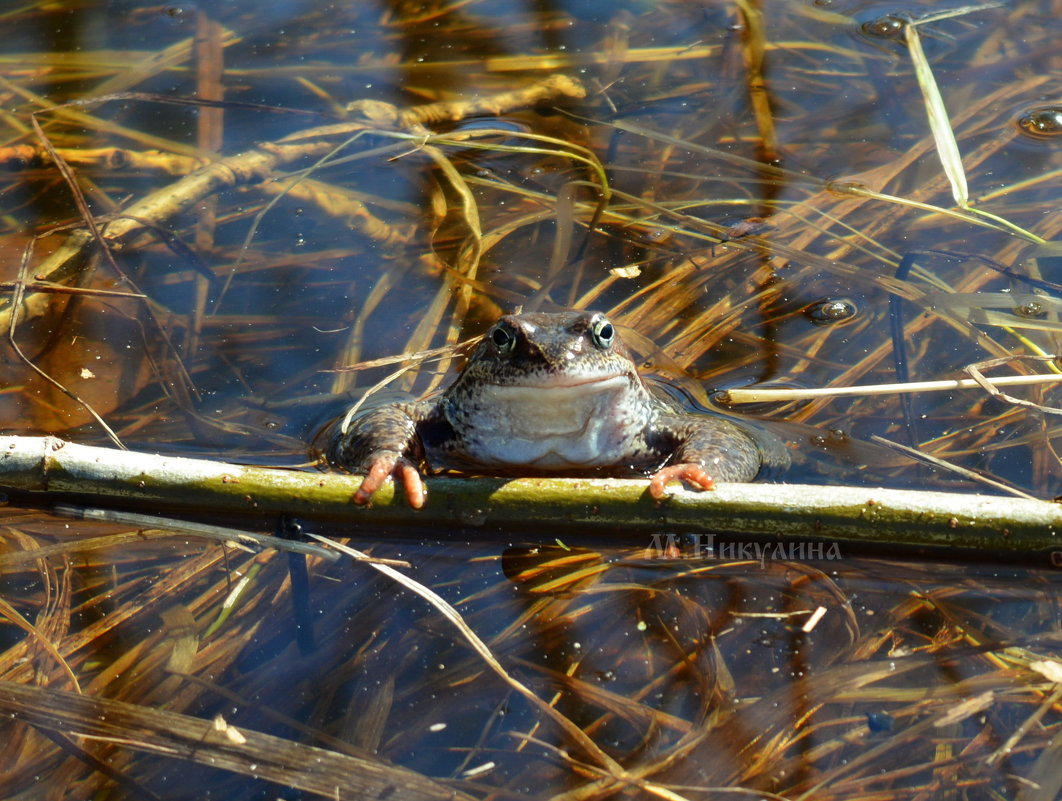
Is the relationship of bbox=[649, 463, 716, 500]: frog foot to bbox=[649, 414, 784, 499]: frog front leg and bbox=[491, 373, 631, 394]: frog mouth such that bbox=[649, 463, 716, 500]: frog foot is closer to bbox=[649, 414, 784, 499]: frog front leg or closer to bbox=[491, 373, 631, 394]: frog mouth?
bbox=[649, 414, 784, 499]: frog front leg

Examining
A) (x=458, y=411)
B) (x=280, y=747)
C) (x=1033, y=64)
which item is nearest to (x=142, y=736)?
(x=280, y=747)

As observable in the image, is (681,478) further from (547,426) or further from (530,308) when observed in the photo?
(530,308)

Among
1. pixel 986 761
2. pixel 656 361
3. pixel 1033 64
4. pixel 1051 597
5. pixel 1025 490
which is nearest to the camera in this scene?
pixel 986 761

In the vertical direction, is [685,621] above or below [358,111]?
below

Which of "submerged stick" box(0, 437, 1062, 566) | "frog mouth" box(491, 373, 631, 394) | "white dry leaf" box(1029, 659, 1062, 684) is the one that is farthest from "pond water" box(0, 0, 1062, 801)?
"frog mouth" box(491, 373, 631, 394)

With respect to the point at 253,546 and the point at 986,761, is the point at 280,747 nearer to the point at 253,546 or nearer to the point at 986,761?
the point at 253,546

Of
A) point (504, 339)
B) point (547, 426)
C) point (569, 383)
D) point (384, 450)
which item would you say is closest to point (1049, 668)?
point (569, 383)
